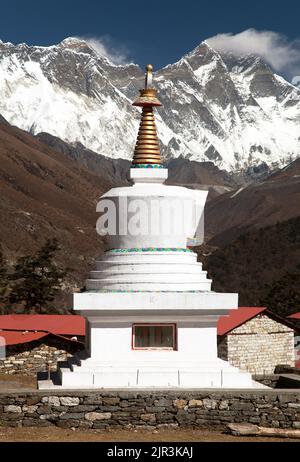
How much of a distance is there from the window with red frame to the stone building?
1259 cm

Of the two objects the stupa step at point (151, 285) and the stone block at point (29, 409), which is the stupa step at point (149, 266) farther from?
the stone block at point (29, 409)

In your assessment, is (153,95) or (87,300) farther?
(153,95)

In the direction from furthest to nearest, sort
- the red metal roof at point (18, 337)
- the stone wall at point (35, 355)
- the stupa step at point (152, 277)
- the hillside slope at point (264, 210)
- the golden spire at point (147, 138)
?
the hillside slope at point (264, 210), the stone wall at point (35, 355), the red metal roof at point (18, 337), the golden spire at point (147, 138), the stupa step at point (152, 277)

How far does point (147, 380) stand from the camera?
17.8 metres

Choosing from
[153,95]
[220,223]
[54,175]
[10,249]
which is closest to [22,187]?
[54,175]

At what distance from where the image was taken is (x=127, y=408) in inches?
654

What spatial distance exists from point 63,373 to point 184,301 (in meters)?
3.08

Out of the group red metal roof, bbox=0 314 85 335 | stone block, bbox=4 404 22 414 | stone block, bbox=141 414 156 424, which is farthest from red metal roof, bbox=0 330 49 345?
stone block, bbox=141 414 156 424

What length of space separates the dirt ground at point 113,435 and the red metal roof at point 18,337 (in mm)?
11222

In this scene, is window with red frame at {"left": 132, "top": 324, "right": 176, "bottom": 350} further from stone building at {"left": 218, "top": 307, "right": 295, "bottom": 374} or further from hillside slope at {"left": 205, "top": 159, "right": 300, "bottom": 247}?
hillside slope at {"left": 205, "top": 159, "right": 300, "bottom": 247}

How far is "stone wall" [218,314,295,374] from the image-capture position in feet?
103

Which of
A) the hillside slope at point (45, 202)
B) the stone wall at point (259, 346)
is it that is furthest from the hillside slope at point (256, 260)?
the stone wall at point (259, 346)

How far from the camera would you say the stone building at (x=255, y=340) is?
103 feet
